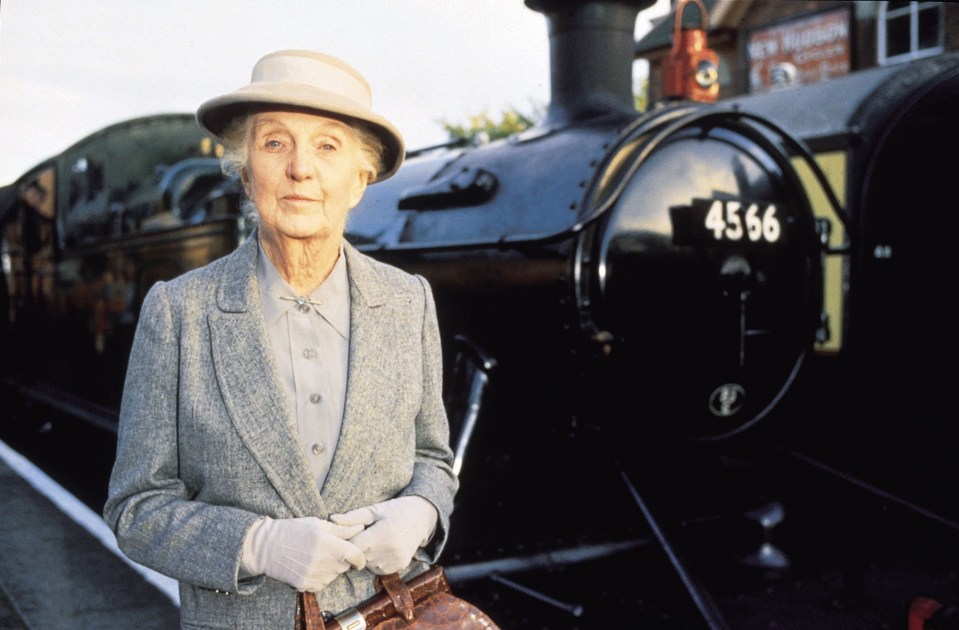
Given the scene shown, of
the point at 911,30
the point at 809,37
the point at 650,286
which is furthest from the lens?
the point at 809,37

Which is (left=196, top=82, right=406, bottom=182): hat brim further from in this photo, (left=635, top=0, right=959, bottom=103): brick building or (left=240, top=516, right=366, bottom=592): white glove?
(left=635, top=0, right=959, bottom=103): brick building

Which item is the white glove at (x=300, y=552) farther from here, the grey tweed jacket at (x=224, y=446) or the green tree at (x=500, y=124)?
the green tree at (x=500, y=124)

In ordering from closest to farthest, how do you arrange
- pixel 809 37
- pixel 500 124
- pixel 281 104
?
1. pixel 281 104
2. pixel 809 37
3. pixel 500 124

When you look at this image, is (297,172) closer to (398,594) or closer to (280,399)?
(280,399)

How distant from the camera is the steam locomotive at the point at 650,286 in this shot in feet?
9.89

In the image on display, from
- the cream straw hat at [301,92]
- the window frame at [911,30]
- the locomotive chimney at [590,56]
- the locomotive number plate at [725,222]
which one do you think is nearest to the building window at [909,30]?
the window frame at [911,30]

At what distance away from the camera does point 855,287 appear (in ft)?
14.8

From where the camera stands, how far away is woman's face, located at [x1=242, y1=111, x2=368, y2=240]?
1.19 meters

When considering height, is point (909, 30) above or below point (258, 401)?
above

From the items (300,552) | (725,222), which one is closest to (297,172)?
(300,552)

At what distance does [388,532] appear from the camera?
116 cm

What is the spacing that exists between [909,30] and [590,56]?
7828 millimetres

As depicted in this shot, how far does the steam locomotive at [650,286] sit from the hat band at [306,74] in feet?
4.93

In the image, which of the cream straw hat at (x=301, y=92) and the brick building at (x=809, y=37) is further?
the brick building at (x=809, y=37)
